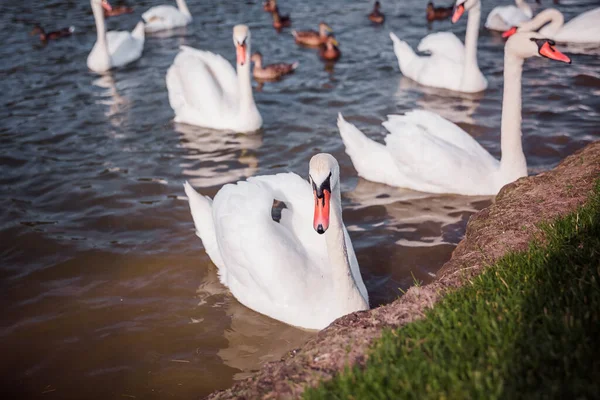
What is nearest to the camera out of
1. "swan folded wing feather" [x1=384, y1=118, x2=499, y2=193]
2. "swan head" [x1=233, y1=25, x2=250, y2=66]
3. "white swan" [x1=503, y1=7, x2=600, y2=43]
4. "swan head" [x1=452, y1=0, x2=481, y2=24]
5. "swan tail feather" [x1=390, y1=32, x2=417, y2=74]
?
"swan folded wing feather" [x1=384, y1=118, x2=499, y2=193]

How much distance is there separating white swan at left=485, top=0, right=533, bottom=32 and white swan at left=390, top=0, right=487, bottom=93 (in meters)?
2.86

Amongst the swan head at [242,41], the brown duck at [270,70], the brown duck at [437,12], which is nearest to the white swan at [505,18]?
the brown duck at [437,12]

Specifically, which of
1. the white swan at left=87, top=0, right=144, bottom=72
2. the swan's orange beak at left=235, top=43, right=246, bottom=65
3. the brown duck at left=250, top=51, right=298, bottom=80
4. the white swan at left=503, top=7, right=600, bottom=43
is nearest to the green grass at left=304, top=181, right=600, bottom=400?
the swan's orange beak at left=235, top=43, right=246, bottom=65

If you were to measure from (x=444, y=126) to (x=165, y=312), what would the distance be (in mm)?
3845

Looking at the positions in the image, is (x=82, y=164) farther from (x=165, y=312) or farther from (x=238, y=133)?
(x=165, y=312)

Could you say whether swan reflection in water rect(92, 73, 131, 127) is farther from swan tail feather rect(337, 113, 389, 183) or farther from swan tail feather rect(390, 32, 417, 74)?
swan tail feather rect(390, 32, 417, 74)

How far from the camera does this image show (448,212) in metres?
7.56

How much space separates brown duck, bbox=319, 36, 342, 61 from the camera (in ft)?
42.9

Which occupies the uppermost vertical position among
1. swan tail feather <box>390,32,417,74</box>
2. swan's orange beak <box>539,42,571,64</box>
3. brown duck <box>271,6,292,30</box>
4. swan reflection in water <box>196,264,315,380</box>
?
swan's orange beak <box>539,42,571,64</box>

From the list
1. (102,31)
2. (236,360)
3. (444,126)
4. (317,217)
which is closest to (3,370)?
(236,360)

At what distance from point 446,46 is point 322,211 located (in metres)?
7.82

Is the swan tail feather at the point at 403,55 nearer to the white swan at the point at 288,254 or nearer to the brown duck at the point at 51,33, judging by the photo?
the white swan at the point at 288,254

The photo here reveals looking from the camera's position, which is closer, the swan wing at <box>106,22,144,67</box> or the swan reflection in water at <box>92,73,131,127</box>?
the swan reflection in water at <box>92,73,131,127</box>

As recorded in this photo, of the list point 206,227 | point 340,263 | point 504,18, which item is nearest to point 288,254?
point 340,263
